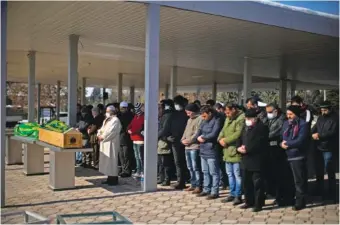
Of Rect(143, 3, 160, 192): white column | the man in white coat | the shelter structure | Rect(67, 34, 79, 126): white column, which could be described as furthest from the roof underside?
the man in white coat

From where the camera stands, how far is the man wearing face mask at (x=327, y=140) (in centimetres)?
695

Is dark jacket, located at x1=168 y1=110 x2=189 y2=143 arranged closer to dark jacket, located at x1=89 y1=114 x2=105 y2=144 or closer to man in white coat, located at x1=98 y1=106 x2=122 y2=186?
man in white coat, located at x1=98 y1=106 x2=122 y2=186

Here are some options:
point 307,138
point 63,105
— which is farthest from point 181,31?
point 63,105

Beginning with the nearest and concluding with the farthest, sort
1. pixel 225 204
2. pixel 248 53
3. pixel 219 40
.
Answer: pixel 225 204 → pixel 219 40 → pixel 248 53

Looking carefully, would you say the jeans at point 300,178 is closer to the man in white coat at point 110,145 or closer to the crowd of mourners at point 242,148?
the crowd of mourners at point 242,148

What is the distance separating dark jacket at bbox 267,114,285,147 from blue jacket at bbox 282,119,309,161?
269mm

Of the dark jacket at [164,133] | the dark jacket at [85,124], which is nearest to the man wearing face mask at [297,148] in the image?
the dark jacket at [164,133]

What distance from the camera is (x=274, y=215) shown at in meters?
6.25

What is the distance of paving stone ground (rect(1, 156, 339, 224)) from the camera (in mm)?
5988

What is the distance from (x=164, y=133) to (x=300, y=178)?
2.79 m

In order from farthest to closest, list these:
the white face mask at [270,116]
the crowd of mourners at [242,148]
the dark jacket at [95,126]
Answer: the dark jacket at [95,126] → the white face mask at [270,116] → the crowd of mourners at [242,148]

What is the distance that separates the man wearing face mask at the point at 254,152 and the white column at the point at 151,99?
1.95 m

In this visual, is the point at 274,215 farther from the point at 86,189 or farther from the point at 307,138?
the point at 86,189

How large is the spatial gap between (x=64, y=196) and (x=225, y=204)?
2.80 metres
